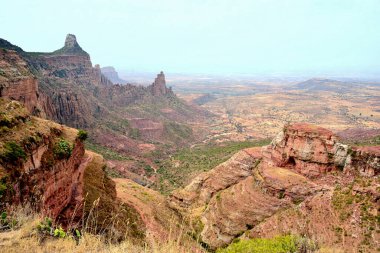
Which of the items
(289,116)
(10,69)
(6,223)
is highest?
(10,69)

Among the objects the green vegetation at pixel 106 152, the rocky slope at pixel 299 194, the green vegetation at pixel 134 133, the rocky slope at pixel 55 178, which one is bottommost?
the green vegetation at pixel 134 133

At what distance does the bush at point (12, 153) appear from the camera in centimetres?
1861

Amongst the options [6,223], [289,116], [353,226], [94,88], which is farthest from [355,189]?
[289,116]

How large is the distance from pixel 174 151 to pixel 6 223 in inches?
3978

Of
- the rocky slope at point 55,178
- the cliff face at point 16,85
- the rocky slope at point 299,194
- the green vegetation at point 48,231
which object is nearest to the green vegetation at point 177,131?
the cliff face at point 16,85

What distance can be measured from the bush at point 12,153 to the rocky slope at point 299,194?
1943 cm

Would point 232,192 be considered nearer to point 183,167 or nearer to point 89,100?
point 183,167

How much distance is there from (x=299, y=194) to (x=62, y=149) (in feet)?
77.5

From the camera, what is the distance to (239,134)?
474 ft

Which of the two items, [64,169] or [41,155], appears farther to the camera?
[64,169]

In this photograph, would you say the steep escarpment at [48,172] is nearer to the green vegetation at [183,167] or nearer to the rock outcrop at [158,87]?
the green vegetation at [183,167]

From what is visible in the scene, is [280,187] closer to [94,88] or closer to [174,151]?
[174,151]

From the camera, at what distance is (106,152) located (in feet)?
277

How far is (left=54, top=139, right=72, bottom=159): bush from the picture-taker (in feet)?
80.1
